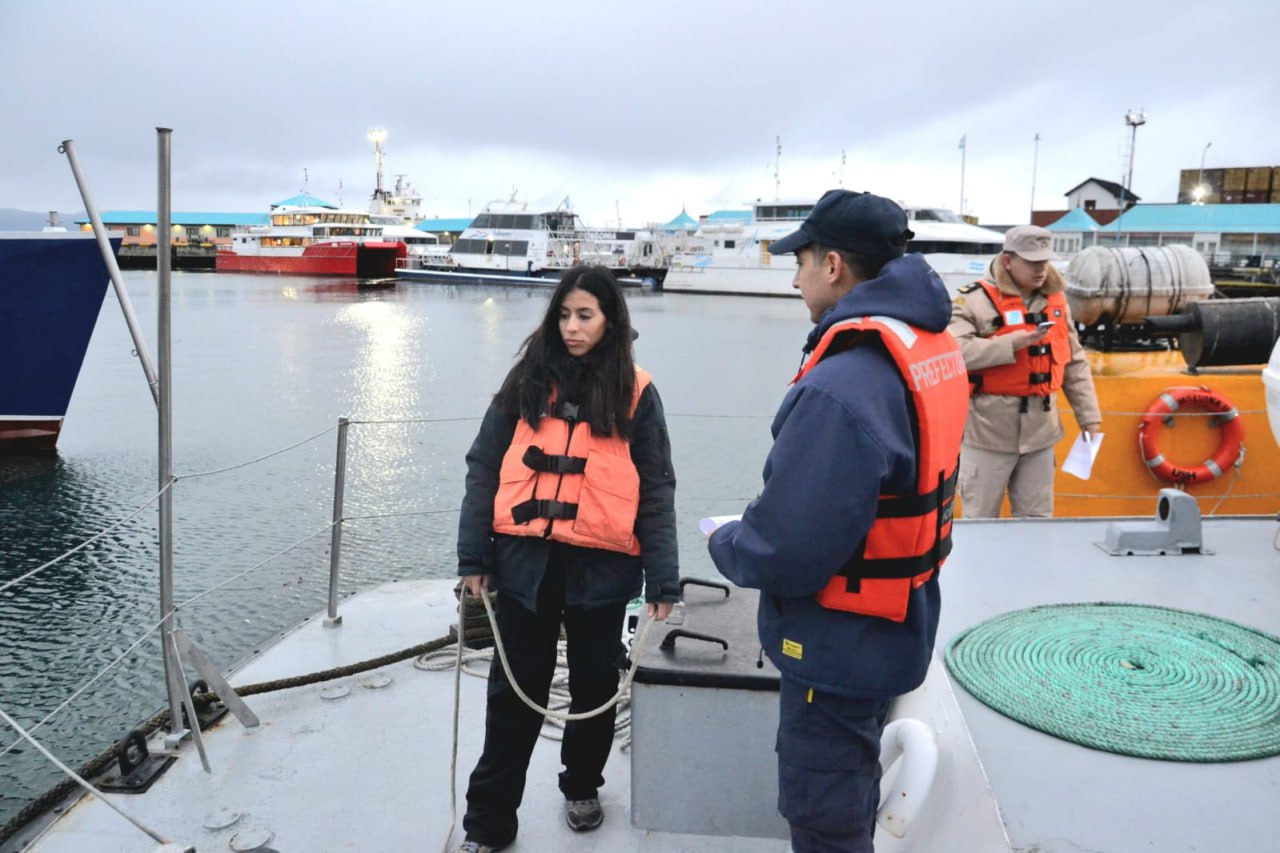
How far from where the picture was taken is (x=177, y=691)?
275 centimetres

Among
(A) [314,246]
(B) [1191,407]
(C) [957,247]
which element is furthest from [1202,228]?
(A) [314,246]

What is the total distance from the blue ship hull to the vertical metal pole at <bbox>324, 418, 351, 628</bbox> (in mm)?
9691

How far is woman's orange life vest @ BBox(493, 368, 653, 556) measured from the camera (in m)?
2.19

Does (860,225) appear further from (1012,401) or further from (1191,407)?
(1191,407)

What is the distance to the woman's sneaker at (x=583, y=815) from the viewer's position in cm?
241

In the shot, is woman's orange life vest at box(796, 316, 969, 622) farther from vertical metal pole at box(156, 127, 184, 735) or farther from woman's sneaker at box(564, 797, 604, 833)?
vertical metal pole at box(156, 127, 184, 735)

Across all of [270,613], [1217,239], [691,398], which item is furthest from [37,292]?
[1217,239]

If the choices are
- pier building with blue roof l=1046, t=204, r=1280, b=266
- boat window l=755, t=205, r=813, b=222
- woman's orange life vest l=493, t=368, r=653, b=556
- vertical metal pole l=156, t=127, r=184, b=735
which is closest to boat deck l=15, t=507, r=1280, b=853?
vertical metal pole l=156, t=127, r=184, b=735

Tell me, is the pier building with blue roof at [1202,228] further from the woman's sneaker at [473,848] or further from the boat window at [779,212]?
the woman's sneaker at [473,848]

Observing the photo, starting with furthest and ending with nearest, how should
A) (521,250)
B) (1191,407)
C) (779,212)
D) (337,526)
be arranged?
1. (521,250)
2. (779,212)
3. (1191,407)
4. (337,526)

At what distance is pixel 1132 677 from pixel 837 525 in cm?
150

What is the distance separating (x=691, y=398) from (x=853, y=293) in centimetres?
1492

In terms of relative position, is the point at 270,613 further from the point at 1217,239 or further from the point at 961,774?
the point at 1217,239

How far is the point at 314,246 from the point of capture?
67500mm
